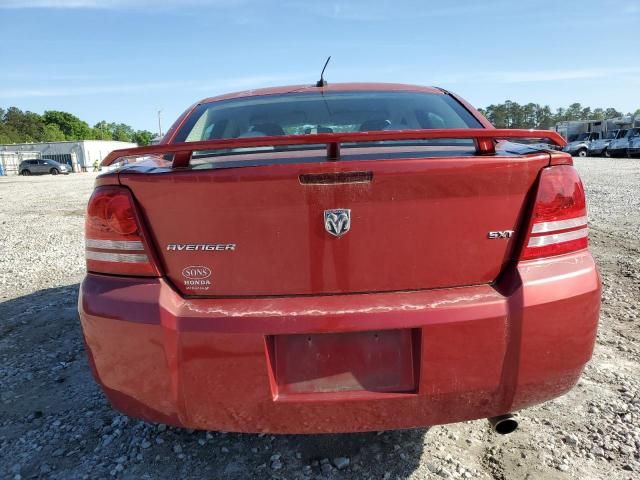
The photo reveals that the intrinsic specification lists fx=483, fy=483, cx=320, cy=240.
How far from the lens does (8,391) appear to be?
2.80 m

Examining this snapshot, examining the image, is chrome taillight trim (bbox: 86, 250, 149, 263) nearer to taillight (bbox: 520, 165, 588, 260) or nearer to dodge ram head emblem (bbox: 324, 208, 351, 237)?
dodge ram head emblem (bbox: 324, 208, 351, 237)

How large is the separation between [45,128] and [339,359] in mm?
112536

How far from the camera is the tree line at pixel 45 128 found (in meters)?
92.1

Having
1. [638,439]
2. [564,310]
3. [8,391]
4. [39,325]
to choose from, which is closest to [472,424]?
[638,439]

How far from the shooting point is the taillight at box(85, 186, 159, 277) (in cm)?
167

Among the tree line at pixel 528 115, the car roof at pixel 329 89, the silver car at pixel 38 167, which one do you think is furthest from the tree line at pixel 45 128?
the car roof at pixel 329 89

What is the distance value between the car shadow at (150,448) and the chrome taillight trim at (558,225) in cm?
111

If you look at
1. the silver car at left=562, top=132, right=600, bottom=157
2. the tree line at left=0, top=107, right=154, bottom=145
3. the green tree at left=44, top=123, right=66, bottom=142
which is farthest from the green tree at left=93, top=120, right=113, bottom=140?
the silver car at left=562, top=132, right=600, bottom=157

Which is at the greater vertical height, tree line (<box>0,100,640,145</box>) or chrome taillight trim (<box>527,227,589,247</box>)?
tree line (<box>0,100,640,145</box>)

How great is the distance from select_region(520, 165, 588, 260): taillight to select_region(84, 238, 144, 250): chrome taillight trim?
1.33 m

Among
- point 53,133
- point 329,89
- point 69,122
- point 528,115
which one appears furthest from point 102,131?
point 329,89

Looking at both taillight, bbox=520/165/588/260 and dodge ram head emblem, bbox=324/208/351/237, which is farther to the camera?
taillight, bbox=520/165/588/260

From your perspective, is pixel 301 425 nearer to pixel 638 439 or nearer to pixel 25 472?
pixel 25 472

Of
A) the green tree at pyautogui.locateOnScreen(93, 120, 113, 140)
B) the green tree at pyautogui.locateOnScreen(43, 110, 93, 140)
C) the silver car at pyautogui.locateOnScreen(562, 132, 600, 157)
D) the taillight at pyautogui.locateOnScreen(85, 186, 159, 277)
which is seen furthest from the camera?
the green tree at pyautogui.locateOnScreen(93, 120, 113, 140)
